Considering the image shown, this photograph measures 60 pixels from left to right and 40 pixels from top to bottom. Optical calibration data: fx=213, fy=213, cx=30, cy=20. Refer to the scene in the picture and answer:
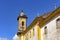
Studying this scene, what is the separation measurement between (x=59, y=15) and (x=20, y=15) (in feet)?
68.2

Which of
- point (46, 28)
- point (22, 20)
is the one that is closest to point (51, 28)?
point (46, 28)

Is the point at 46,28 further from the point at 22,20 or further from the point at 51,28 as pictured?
the point at 22,20

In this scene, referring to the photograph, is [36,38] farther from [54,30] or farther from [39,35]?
[54,30]

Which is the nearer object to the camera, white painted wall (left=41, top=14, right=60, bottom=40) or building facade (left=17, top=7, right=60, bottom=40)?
building facade (left=17, top=7, right=60, bottom=40)

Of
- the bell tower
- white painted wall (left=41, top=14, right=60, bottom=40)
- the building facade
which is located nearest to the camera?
the building facade

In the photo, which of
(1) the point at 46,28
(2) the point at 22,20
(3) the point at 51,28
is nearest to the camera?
(3) the point at 51,28

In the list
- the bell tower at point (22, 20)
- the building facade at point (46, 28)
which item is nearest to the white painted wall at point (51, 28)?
the building facade at point (46, 28)

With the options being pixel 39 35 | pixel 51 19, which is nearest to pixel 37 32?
pixel 39 35

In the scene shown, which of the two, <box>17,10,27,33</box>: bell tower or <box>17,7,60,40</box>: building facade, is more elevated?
<box>17,10,27,33</box>: bell tower

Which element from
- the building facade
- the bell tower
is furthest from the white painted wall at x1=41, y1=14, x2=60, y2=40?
the bell tower

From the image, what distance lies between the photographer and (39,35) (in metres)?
31.9

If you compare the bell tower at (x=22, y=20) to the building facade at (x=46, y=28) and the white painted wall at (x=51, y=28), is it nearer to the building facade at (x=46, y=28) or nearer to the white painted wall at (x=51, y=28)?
the building facade at (x=46, y=28)

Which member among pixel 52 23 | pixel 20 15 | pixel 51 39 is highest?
pixel 20 15

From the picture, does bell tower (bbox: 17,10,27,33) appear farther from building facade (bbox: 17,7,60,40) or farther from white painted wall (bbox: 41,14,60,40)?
white painted wall (bbox: 41,14,60,40)
